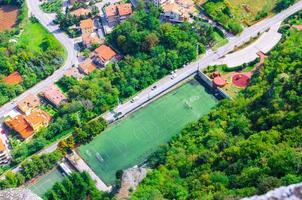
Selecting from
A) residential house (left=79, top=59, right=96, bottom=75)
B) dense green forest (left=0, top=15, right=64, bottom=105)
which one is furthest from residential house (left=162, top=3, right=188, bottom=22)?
dense green forest (left=0, top=15, right=64, bottom=105)

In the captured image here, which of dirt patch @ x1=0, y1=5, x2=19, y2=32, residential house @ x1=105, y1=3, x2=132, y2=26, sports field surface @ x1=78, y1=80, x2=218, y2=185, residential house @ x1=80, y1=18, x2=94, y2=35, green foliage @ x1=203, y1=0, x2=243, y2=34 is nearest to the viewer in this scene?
sports field surface @ x1=78, y1=80, x2=218, y2=185

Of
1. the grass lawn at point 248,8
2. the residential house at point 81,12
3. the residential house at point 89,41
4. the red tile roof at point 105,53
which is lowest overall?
the grass lawn at point 248,8

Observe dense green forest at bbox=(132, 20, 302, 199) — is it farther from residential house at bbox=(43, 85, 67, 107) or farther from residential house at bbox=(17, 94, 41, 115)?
residential house at bbox=(17, 94, 41, 115)

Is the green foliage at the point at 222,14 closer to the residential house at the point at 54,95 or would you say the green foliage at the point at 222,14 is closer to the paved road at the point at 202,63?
the paved road at the point at 202,63

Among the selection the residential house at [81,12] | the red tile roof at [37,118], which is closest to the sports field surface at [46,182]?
the red tile roof at [37,118]

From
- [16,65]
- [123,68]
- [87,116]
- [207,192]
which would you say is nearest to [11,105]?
[16,65]

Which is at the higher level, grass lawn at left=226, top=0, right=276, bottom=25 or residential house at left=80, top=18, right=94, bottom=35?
residential house at left=80, top=18, right=94, bottom=35
